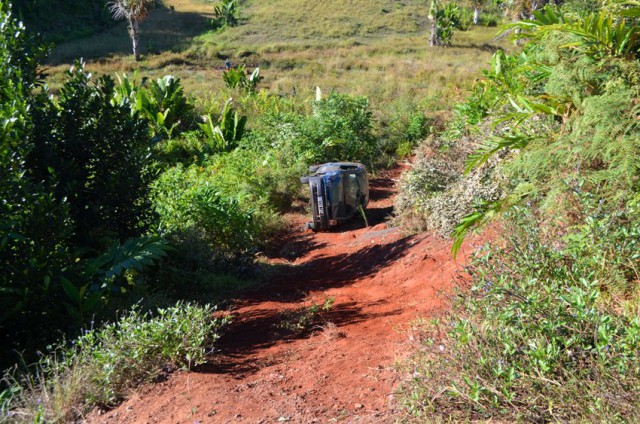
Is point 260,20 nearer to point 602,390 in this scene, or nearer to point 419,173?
point 419,173

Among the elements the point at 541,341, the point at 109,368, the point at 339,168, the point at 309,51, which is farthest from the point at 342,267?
the point at 309,51

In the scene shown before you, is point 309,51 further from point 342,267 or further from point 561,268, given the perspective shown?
point 561,268

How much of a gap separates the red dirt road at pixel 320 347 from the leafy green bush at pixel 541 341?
16.3 inches

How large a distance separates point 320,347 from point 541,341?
1891mm

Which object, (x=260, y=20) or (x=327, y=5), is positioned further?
(x=327, y=5)

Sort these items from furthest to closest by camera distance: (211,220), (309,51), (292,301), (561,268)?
(309,51)
(211,220)
(292,301)
(561,268)

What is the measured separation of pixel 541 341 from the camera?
297cm

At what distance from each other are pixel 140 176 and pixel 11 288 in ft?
6.85

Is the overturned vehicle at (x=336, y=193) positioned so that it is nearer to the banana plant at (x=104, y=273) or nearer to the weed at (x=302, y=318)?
the banana plant at (x=104, y=273)

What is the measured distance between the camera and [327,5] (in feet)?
165

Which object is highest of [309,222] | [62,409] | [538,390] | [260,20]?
[260,20]

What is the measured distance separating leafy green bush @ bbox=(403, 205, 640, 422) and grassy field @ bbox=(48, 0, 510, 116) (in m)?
12.0

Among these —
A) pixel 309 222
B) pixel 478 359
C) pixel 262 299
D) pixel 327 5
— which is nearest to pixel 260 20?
pixel 327 5

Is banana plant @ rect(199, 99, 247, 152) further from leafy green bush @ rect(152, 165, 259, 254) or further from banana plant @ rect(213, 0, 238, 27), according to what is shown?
banana plant @ rect(213, 0, 238, 27)
